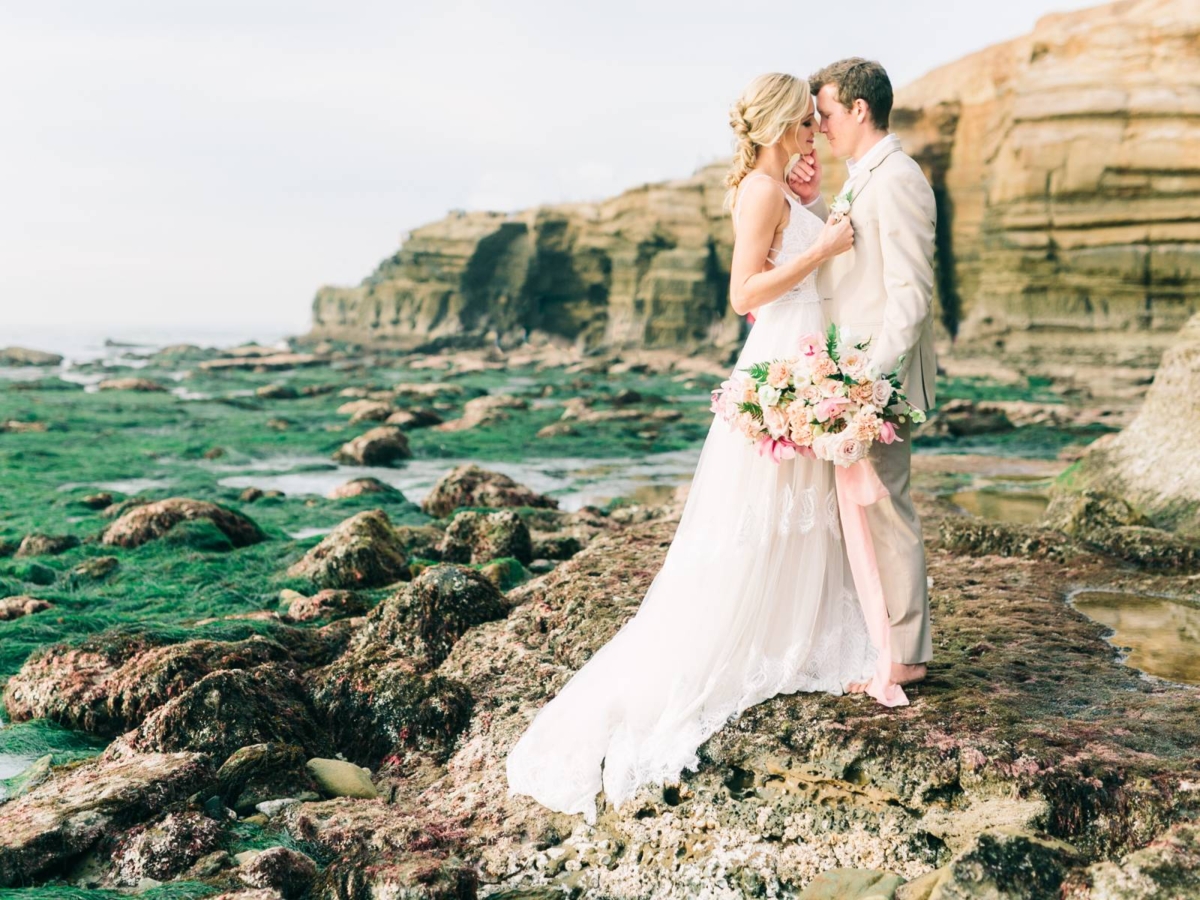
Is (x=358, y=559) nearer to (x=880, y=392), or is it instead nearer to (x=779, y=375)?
(x=779, y=375)

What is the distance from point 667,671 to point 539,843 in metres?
0.96

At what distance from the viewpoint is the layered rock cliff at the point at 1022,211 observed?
36562 millimetres

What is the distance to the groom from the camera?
4109 mm

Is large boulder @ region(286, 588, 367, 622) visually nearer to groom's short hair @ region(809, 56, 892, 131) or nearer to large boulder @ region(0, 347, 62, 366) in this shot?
groom's short hair @ region(809, 56, 892, 131)

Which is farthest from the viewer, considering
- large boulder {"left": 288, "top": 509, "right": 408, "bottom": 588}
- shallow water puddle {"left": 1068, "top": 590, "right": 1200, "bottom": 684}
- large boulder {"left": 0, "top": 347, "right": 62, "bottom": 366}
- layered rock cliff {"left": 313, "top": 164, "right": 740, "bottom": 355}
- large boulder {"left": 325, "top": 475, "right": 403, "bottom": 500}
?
layered rock cliff {"left": 313, "top": 164, "right": 740, "bottom": 355}

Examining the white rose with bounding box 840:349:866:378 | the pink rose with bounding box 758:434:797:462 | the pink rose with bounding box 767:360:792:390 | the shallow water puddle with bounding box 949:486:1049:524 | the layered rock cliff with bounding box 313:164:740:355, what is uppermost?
the layered rock cliff with bounding box 313:164:740:355

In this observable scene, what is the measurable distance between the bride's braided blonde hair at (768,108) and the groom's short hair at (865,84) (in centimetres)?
14

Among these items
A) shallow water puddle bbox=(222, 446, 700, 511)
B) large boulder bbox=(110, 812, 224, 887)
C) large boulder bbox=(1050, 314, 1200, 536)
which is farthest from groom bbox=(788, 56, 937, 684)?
shallow water puddle bbox=(222, 446, 700, 511)

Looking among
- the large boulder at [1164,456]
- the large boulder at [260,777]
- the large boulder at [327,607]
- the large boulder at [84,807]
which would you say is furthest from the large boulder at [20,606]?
the large boulder at [1164,456]

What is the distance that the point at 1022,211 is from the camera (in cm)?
4056

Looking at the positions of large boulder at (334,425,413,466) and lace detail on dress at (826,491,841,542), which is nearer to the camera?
lace detail on dress at (826,491,841,542)

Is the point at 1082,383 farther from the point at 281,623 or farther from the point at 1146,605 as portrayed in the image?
the point at 281,623

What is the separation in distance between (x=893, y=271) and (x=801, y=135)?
767 millimetres

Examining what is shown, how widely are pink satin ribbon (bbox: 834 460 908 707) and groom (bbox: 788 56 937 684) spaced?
1.2 inches
